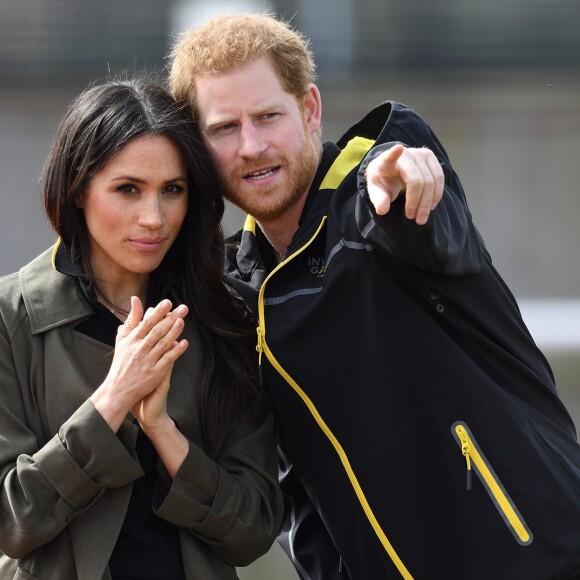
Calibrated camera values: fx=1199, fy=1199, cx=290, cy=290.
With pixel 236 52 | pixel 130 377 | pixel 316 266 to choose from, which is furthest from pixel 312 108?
pixel 130 377

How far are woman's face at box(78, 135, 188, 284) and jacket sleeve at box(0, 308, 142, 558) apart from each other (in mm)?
389

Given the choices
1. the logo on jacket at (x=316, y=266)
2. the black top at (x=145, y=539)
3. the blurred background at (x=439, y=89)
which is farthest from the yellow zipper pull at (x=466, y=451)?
the blurred background at (x=439, y=89)

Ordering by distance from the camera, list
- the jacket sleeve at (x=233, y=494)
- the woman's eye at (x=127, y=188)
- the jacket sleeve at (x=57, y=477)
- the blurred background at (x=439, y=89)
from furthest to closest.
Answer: the blurred background at (x=439, y=89) < the woman's eye at (x=127, y=188) < the jacket sleeve at (x=233, y=494) < the jacket sleeve at (x=57, y=477)

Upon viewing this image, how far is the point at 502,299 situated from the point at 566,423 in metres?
0.35

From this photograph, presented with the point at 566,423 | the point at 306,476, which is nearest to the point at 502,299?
the point at 566,423

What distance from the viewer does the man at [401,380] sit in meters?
2.45

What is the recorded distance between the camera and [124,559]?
2523mm

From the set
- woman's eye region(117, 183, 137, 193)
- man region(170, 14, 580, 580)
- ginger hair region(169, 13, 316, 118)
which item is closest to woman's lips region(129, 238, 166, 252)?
woman's eye region(117, 183, 137, 193)

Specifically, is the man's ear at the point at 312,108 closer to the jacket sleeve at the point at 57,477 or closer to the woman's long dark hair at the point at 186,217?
the woman's long dark hair at the point at 186,217

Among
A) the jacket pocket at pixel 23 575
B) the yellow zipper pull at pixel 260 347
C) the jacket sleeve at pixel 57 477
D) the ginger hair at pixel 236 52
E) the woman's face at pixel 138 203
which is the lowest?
the jacket pocket at pixel 23 575

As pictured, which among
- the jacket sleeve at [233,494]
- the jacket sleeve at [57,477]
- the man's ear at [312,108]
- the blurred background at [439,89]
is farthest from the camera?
the blurred background at [439,89]

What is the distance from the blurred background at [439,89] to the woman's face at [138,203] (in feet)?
4.74

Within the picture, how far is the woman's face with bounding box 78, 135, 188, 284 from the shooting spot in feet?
8.54

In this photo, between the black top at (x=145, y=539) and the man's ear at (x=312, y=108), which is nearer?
the black top at (x=145, y=539)
